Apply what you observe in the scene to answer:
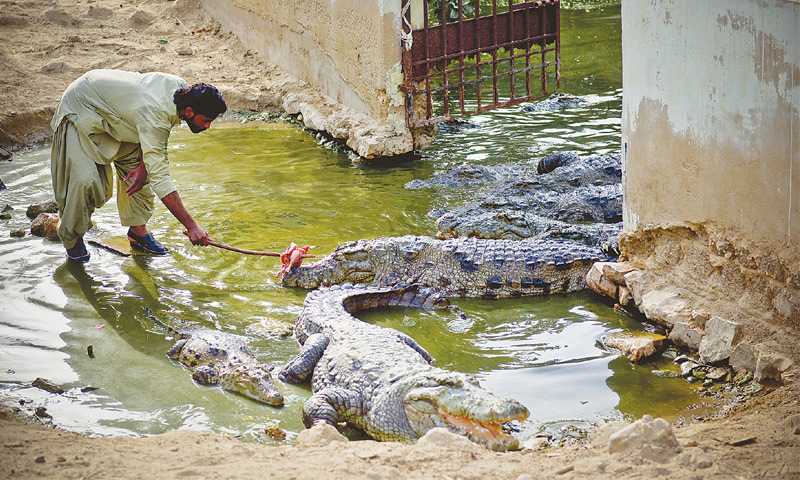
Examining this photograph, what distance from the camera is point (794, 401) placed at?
3.84m

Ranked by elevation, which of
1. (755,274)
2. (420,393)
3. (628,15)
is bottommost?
(420,393)

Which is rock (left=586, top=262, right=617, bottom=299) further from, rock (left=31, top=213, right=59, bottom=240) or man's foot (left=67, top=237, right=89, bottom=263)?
rock (left=31, top=213, right=59, bottom=240)

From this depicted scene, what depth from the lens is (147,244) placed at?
21.2 ft

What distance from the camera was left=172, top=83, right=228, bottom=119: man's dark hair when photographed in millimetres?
5352

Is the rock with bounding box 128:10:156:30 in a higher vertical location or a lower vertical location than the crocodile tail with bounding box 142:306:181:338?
higher

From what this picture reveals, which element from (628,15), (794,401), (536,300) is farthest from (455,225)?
(794,401)

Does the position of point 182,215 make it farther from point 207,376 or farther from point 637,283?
point 637,283

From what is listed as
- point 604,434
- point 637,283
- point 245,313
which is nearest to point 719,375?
point 637,283

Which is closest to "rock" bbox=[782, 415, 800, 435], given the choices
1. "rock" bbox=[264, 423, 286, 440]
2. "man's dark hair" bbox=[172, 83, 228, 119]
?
"rock" bbox=[264, 423, 286, 440]

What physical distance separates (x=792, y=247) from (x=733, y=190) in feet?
1.59

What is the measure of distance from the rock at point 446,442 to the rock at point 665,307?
78.9 inches

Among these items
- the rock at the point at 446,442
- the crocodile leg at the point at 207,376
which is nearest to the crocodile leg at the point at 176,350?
the crocodile leg at the point at 207,376

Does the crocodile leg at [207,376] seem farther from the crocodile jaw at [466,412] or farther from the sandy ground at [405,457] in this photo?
the crocodile jaw at [466,412]

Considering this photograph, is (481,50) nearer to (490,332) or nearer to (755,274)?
(490,332)
